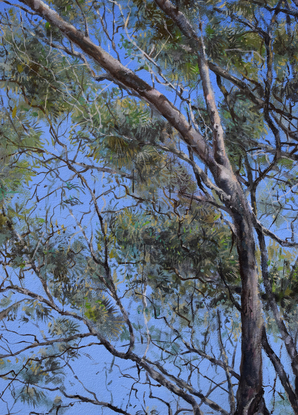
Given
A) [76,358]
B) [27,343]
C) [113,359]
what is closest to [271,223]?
[113,359]

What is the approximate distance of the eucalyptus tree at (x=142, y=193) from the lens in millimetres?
1516

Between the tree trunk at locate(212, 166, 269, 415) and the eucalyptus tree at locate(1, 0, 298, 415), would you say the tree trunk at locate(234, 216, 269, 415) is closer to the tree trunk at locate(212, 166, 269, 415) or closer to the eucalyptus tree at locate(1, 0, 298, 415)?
the tree trunk at locate(212, 166, 269, 415)

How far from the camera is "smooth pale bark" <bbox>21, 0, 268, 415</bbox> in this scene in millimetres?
1315

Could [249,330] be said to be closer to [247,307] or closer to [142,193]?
[247,307]

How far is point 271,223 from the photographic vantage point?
160 centimetres

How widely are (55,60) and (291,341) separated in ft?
5.37

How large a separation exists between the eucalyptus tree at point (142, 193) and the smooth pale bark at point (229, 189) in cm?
3

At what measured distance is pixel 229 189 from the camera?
1382 mm

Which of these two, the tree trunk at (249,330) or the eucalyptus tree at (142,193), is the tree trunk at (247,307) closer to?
the tree trunk at (249,330)

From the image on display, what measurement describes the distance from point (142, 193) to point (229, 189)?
422mm

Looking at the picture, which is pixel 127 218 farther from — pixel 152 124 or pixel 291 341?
pixel 291 341

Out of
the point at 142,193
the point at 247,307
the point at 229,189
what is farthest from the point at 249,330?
the point at 142,193

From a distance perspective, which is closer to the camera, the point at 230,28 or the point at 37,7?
the point at 37,7

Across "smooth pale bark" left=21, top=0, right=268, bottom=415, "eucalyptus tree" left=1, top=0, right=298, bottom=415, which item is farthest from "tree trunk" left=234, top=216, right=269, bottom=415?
"eucalyptus tree" left=1, top=0, right=298, bottom=415
